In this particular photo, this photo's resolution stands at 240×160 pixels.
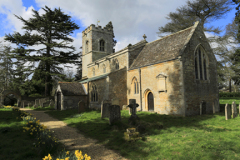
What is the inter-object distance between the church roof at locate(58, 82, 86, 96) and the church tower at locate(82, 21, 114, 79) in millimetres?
6967

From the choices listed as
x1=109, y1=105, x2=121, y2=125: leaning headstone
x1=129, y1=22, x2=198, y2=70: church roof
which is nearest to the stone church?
x1=129, y1=22, x2=198, y2=70: church roof

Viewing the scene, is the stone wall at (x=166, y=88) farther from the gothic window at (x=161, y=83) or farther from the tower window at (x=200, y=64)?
the tower window at (x=200, y=64)

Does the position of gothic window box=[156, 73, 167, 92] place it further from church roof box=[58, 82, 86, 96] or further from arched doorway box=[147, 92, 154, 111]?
church roof box=[58, 82, 86, 96]

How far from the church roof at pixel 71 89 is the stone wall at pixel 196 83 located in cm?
1469

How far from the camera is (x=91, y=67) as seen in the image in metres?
27.7

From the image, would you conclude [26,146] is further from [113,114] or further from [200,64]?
[200,64]

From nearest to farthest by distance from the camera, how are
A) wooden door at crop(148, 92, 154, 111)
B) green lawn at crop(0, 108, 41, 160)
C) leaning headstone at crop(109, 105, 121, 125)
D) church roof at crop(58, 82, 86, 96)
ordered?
green lawn at crop(0, 108, 41, 160)
leaning headstone at crop(109, 105, 121, 125)
wooden door at crop(148, 92, 154, 111)
church roof at crop(58, 82, 86, 96)

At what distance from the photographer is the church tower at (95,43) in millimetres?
28625

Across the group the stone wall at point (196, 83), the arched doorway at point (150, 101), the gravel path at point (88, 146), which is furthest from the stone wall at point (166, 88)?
the gravel path at point (88, 146)

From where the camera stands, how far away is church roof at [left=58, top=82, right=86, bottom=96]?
20977 millimetres

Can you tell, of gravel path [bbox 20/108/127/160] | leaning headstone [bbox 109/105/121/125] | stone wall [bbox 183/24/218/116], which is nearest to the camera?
gravel path [bbox 20/108/127/160]

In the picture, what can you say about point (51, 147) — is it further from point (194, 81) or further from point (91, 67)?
point (91, 67)

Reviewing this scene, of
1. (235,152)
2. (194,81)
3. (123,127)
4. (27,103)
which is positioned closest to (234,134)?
(235,152)

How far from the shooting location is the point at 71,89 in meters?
21.9
